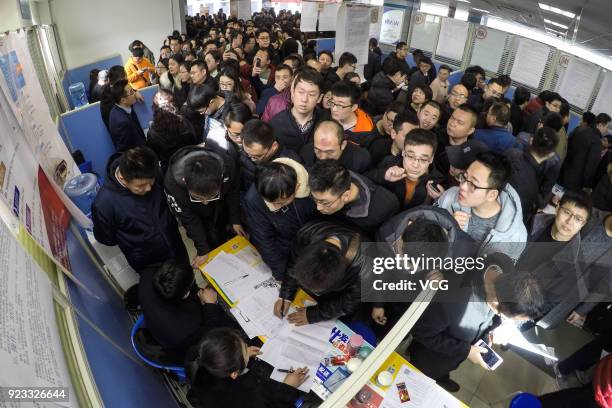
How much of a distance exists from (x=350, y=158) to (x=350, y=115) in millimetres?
543

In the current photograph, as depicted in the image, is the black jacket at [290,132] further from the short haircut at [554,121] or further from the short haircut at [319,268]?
the short haircut at [554,121]

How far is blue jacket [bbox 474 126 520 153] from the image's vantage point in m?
2.76

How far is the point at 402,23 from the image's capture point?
8.23 m

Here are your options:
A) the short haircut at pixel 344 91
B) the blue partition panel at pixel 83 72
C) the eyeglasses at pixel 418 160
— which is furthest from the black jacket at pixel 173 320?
the blue partition panel at pixel 83 72

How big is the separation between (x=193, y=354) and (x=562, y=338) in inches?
111

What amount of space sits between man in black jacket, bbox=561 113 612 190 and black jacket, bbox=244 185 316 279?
3444 millimetres

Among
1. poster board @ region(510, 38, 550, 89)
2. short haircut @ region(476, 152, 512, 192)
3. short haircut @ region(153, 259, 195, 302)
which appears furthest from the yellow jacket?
poster board @ region(510, 38, 550, 89)

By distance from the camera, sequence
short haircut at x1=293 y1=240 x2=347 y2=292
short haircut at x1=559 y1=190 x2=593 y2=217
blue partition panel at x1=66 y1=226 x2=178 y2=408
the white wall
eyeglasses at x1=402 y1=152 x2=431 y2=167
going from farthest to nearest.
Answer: the white wall < eyeglasses at x1=402 y1=152 x2=431 y2=167 < short haircut at x1=559 y1=190 x2=593 y2=217 < blue partition panel at x1=66 y1=226 x2=178 y2=408 < short haircut at x1=293 y1=240 x2=347 y2=292

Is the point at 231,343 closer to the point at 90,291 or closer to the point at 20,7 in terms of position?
the point at 90,291

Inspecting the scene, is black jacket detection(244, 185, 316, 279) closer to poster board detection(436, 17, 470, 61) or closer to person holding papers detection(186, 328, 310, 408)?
person holding papers detection(186, 328, 310, 408)

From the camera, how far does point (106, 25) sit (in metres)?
6.68

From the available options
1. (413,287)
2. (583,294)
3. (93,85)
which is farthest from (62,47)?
(583,294)

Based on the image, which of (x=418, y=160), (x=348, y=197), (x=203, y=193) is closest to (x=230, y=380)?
(x=203, y=193)

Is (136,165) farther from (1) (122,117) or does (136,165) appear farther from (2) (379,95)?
(2) (379,95)
